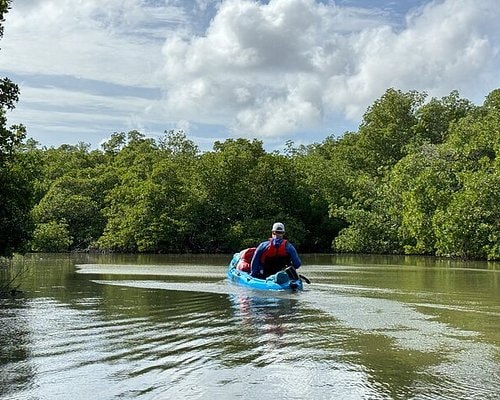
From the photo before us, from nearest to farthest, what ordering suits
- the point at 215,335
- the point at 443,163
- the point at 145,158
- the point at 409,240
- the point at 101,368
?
the point at 101,368, the point at 215,335, the point at 443,163, the point at 409,240, the point at 145,158

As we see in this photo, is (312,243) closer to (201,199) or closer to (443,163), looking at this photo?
(201,199)

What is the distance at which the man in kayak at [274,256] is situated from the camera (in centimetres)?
1530

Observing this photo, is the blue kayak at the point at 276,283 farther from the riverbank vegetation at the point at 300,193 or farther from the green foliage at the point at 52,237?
the green foliage at the point at 52,237

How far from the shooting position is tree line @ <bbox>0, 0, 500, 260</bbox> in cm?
3638

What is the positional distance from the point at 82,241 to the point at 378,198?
22082 mm

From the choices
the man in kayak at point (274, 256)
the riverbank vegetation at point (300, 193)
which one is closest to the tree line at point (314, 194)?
the riverbank vegetation at point (300, 193)

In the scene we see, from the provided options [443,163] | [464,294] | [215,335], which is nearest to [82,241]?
[443,163]

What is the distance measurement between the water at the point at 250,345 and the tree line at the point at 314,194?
869 inches

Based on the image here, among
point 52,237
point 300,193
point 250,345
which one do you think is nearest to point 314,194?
point 300,193

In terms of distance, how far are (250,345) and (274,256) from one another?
A: 7.33m

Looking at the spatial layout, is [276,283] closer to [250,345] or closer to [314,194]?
[250,345]

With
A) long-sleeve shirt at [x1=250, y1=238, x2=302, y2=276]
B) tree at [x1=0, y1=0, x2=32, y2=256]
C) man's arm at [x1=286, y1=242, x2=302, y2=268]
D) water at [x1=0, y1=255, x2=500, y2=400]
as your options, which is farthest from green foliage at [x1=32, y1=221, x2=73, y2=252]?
man's arm at [x1=286, y1=242, x2=302, y2=268]

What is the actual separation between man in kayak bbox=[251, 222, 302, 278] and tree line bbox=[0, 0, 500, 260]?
1975 cm

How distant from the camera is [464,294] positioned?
15.0 meters
